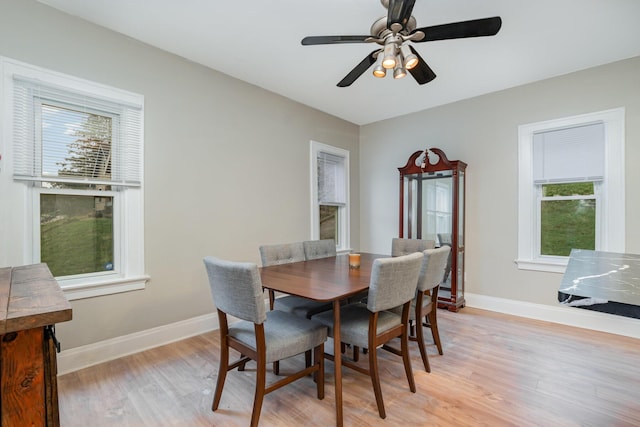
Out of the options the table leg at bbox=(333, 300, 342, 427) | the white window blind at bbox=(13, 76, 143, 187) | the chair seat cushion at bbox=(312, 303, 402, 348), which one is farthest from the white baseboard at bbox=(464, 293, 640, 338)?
the white window blind at bbox=(13, 76, 143, 187)

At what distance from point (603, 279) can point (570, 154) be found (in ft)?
8.58

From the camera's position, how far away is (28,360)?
83 centimetres

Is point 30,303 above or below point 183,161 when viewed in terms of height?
below

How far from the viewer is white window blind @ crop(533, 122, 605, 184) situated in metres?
3.01

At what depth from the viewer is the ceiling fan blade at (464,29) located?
65.4 inches

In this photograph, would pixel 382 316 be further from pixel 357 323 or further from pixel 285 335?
pixel 285 335

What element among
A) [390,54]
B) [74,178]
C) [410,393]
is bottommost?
[410,393]

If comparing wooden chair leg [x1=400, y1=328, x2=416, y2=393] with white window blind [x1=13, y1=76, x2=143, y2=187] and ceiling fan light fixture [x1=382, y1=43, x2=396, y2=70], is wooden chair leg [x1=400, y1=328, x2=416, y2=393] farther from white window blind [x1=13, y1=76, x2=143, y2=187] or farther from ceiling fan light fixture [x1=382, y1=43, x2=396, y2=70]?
white window blind [x1=13, y1=76, x2=143, y2=187]

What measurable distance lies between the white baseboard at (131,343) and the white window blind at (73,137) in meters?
1.29

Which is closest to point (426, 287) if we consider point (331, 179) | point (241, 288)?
point (241, 288)

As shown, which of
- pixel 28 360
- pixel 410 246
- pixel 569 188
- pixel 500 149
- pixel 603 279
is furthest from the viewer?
pixel 500 149

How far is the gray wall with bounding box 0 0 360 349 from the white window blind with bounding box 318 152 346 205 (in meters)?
0.44

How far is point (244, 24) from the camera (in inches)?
91.4

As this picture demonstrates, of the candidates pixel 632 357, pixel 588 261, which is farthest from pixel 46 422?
pixel 632 357
